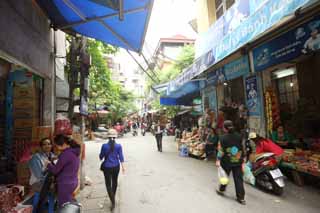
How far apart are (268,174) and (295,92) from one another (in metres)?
3.21

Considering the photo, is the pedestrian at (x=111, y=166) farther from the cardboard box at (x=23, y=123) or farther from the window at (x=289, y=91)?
the window at (x=289, y=91)

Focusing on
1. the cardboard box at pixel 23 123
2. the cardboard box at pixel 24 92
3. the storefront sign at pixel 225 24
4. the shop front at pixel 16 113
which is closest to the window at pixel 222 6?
the storefront sign at pixel 225 24

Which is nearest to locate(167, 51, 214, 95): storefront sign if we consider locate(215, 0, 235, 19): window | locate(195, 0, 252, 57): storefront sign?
locate(195, 0, 252, 57): storefront sign

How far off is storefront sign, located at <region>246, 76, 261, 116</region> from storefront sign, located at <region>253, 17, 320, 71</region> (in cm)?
63

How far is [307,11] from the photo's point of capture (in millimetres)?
4406

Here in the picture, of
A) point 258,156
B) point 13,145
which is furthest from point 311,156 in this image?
point 13,145

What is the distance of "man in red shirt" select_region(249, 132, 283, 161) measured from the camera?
16.0ft

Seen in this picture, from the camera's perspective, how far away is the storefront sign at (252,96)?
21.3 ft

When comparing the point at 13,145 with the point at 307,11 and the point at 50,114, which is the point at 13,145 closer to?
the point at 50,114

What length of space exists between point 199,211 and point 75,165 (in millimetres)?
2496

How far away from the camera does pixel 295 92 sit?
20.3 ft

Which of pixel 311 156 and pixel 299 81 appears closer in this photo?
pixel 311 156

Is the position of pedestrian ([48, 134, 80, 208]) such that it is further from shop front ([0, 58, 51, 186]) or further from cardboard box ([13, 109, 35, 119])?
cardboard box ([13, 109, 35, 119])

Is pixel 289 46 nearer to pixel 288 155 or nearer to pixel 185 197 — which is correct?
pixel 288 155
